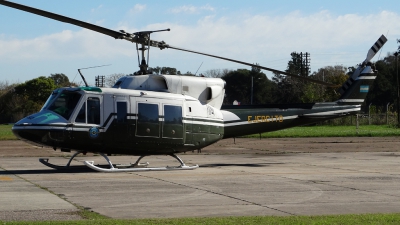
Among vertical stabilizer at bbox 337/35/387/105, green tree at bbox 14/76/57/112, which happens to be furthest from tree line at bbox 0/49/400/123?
vertical stabilizer at bbox 337/35/387/105

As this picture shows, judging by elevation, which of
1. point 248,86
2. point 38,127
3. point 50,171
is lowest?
point 50,171

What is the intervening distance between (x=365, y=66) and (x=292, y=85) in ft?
221

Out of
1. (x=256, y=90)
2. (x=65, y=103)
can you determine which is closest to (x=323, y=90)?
(x=256, y=90)

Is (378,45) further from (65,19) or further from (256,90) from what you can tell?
(256,90)

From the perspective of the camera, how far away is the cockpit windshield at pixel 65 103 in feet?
56.2

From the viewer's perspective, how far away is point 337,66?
413 ft

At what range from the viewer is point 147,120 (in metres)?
18.1

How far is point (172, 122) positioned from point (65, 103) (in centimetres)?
327

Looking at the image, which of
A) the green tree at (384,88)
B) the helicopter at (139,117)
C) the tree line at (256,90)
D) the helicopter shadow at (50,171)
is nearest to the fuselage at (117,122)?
the helicopter at (139,117)

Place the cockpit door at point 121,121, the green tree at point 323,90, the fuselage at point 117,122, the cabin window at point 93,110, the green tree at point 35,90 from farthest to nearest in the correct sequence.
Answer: the green tree at point 35,90, the green tree at point 323,90, the cockpit door at point 121,121, the cabin window at point 93,110, the fuselage at point 117,122

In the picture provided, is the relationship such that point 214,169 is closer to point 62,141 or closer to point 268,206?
point 62,141

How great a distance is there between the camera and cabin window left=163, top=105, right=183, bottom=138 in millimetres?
18391

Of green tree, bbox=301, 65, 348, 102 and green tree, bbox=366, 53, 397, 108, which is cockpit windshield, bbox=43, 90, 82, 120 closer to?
green tree, bbox=301, 65, 348, 102

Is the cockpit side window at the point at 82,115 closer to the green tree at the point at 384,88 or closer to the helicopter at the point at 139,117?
the helicopter at the point at 139,117
